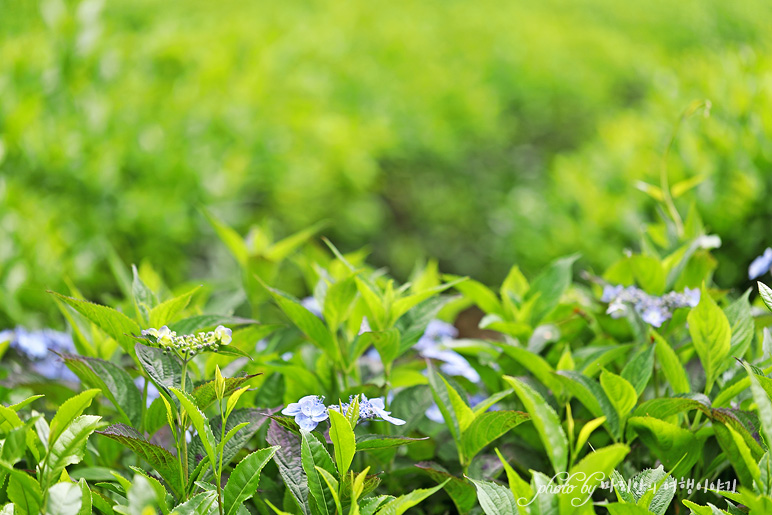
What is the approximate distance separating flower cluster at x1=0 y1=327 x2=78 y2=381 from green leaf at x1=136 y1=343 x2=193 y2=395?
0.76m

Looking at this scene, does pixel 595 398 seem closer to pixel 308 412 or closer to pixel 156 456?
pixel 308 412

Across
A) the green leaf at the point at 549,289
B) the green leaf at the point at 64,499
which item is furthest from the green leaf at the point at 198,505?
the green leaf at the point at 549,289

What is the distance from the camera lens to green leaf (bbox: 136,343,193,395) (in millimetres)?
1222

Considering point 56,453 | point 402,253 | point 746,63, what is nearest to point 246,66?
point 402,253

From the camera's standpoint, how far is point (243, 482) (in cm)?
113

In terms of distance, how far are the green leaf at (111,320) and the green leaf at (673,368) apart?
1.03 metres

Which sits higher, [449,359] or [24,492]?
[24,492]

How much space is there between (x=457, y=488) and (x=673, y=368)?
0.51 meters

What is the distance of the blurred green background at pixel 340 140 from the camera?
3.08 metres

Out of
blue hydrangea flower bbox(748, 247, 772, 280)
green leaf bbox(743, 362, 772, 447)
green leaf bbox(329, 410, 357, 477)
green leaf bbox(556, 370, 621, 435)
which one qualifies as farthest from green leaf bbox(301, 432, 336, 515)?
blue hydrangea flower bbox(748, 247, 772, 280)

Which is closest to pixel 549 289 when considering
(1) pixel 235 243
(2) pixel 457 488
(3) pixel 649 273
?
(3) pixel 649 273

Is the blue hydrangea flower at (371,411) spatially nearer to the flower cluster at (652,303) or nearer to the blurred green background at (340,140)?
the flower cluster at (652,303)

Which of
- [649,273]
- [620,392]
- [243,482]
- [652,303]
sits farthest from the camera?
[649,273]

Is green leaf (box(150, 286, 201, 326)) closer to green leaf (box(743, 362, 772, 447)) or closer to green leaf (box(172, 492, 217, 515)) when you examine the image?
green leaf (box(172, 492, 217, 515))
